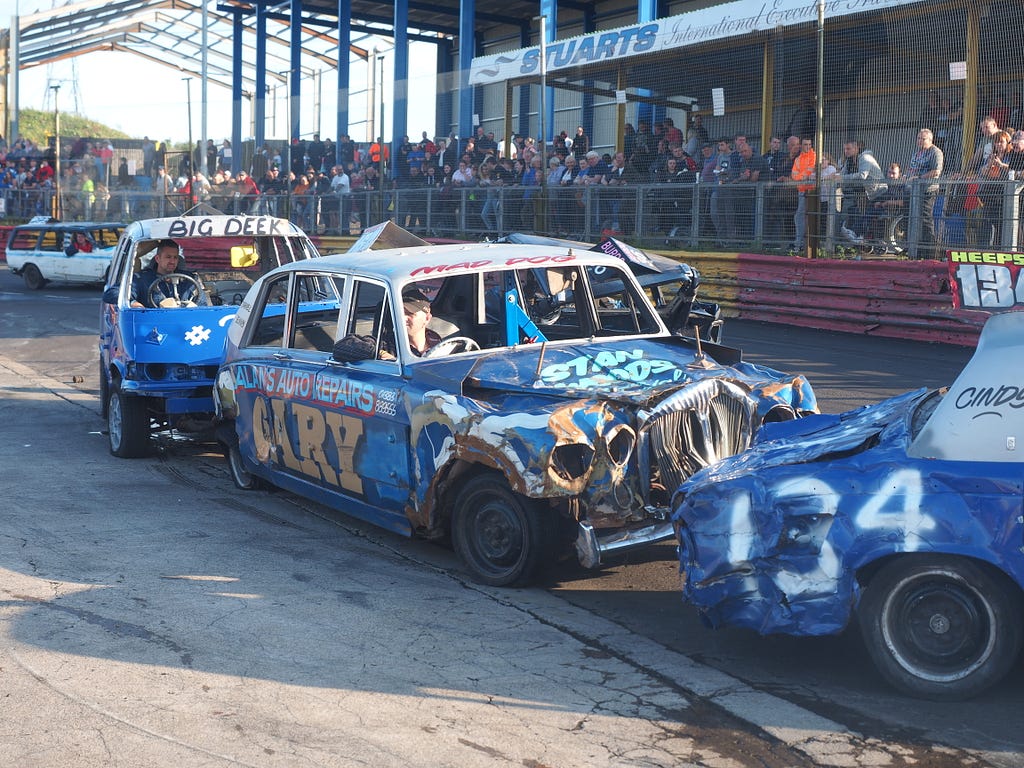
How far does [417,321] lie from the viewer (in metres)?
6.73

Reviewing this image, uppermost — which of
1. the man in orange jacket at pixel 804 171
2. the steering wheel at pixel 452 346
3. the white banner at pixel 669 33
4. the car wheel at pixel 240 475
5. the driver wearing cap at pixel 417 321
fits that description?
the white banner at pixel 669 33

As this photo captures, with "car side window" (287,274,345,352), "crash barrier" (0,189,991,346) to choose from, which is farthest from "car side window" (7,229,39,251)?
"car side window" (287,274,345,352)

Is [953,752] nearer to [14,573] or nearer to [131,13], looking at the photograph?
[14,573]

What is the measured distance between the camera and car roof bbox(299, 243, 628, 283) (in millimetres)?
6910

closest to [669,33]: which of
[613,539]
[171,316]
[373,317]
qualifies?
[171,316]

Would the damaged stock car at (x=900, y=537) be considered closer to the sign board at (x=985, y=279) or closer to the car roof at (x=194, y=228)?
the car roof at (x=194, y=228)

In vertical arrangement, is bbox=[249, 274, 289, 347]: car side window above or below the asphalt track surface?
above

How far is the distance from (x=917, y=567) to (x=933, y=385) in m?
7.37

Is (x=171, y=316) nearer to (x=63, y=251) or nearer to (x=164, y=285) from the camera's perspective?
(x=164, y=285)

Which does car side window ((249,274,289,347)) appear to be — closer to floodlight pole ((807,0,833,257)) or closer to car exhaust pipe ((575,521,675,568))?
car exhaust pipe ((575,521,675,568))

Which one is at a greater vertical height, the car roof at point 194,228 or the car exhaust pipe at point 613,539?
the car roof at point 194,228

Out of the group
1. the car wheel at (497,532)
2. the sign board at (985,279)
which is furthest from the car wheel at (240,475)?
the sign board at (985,279)

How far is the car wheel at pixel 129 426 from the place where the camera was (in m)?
9.52

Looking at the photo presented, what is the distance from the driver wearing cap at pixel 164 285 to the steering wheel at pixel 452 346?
13.2 ft
